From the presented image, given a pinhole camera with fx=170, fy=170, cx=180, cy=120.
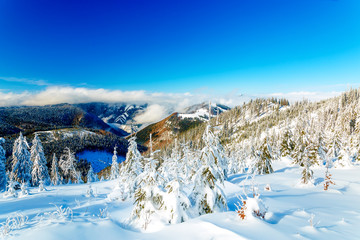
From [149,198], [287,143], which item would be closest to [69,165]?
[149,198]

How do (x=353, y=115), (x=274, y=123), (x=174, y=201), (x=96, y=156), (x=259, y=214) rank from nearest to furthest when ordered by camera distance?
(x=259, y=214), (x=174, y=201), (x=353, y=115), (x=274, y=123), (x=96, y=156)

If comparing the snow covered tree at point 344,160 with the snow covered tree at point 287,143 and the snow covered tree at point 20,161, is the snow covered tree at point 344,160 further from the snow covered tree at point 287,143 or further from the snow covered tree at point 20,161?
the snow covered tree at point 20,161

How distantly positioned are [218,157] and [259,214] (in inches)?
122

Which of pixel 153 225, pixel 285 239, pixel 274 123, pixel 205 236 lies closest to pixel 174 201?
pixel 153 225

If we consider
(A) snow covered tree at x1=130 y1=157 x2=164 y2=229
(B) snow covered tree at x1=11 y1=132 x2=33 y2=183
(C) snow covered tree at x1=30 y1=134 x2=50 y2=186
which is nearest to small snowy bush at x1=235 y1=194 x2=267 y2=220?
(A) snow covered tree at x1=130 y1=157 x2=164 y2=229

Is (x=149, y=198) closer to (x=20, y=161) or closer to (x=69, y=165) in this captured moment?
(x=20, y=161)

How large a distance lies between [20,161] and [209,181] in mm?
36101

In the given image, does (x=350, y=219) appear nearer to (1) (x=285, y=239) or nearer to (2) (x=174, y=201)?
(1) (x=285, y=239)

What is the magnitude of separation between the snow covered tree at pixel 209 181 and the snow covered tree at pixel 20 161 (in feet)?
111

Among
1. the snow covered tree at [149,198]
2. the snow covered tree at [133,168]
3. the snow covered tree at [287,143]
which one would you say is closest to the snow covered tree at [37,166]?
the snow covered tree at [133,168]

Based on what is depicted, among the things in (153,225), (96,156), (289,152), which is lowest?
(96,156)

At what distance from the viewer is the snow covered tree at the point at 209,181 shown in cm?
797

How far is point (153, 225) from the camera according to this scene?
666cm

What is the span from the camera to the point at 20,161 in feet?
96.3
